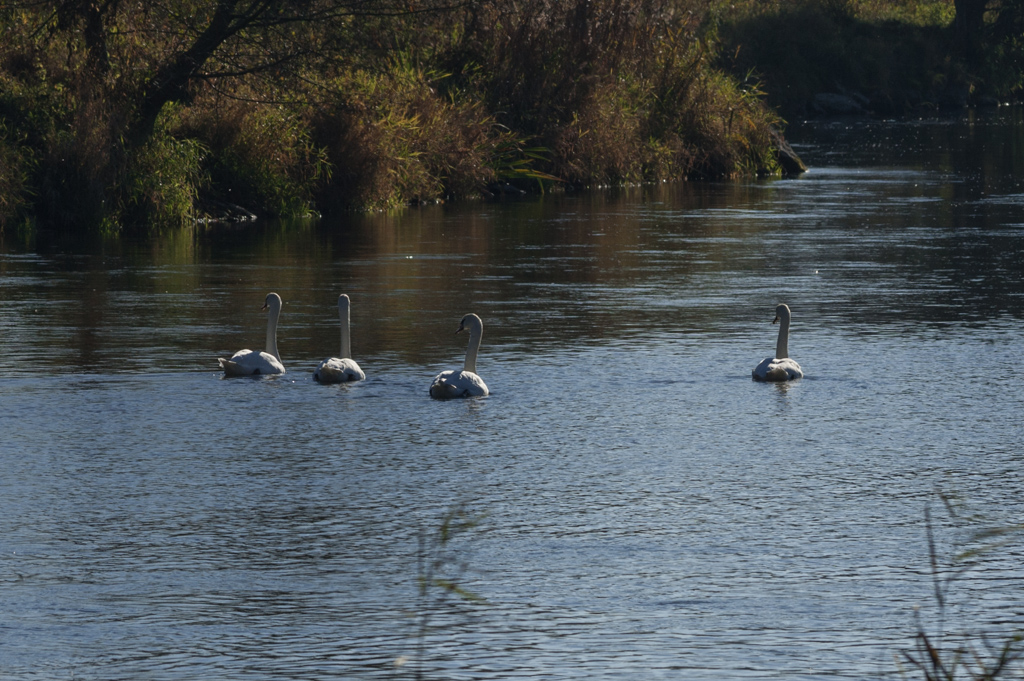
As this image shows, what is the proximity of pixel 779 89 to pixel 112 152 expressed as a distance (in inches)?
1899

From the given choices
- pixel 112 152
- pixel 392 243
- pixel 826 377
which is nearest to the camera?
pixel 826 377

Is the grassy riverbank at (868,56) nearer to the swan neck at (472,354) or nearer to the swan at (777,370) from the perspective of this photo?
the swan at (777,370)

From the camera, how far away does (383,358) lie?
41.3 feet

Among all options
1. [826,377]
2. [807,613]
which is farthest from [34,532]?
[826,377]

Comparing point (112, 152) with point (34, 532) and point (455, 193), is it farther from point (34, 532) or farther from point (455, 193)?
point (34, 532)

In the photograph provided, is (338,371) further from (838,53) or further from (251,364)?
(838,53)

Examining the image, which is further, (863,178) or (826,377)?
(863,178)

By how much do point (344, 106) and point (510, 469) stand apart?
19697 mm

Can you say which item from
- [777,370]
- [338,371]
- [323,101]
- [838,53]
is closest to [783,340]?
[777,370]

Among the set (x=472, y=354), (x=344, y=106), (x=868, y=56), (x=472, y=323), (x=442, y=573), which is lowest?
(x=442, y=573)

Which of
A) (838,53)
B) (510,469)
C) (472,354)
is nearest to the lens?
(510,469)

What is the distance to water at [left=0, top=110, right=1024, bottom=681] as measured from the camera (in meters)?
5.96

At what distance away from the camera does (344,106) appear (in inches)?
1094

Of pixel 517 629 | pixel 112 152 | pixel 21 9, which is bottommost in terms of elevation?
pixel 517 629
